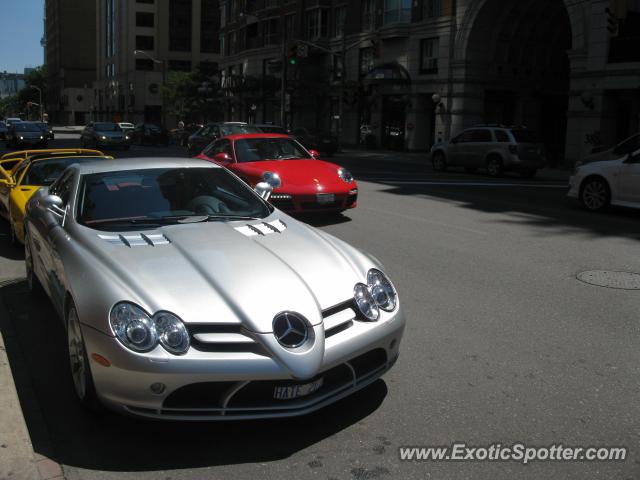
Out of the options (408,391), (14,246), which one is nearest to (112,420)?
(408,391)

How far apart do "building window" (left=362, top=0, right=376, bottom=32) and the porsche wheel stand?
145 feet

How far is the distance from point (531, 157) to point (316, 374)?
20480 millimetres

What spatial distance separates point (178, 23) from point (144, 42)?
5.56 meters

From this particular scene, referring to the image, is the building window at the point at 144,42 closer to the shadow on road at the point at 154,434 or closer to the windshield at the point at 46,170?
the windshield at the point at 46,170

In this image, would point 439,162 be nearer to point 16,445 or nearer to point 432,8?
point 432,8

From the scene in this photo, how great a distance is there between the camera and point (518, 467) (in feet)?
11.7

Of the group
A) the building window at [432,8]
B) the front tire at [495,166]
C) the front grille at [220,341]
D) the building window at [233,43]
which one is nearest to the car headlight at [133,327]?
the front grille at [220,341]

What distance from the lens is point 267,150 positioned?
40.8ft

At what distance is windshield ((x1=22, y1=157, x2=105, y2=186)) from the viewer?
912cm

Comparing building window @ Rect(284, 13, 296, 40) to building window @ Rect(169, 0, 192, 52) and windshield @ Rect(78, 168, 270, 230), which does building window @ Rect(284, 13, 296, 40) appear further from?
windshield @ Rect(78, 168, 270, 230)

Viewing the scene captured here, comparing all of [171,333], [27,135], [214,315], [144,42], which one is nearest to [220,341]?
[214,315]

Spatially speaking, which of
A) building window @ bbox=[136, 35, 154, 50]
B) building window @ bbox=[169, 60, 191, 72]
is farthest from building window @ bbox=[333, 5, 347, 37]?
building window @ bbox=[136, 35, 154, 50]

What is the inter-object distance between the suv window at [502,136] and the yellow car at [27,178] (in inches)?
630

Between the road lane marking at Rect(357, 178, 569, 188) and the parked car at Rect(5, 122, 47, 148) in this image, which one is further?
the parked car at Rect(5, 122, 47, 148)
